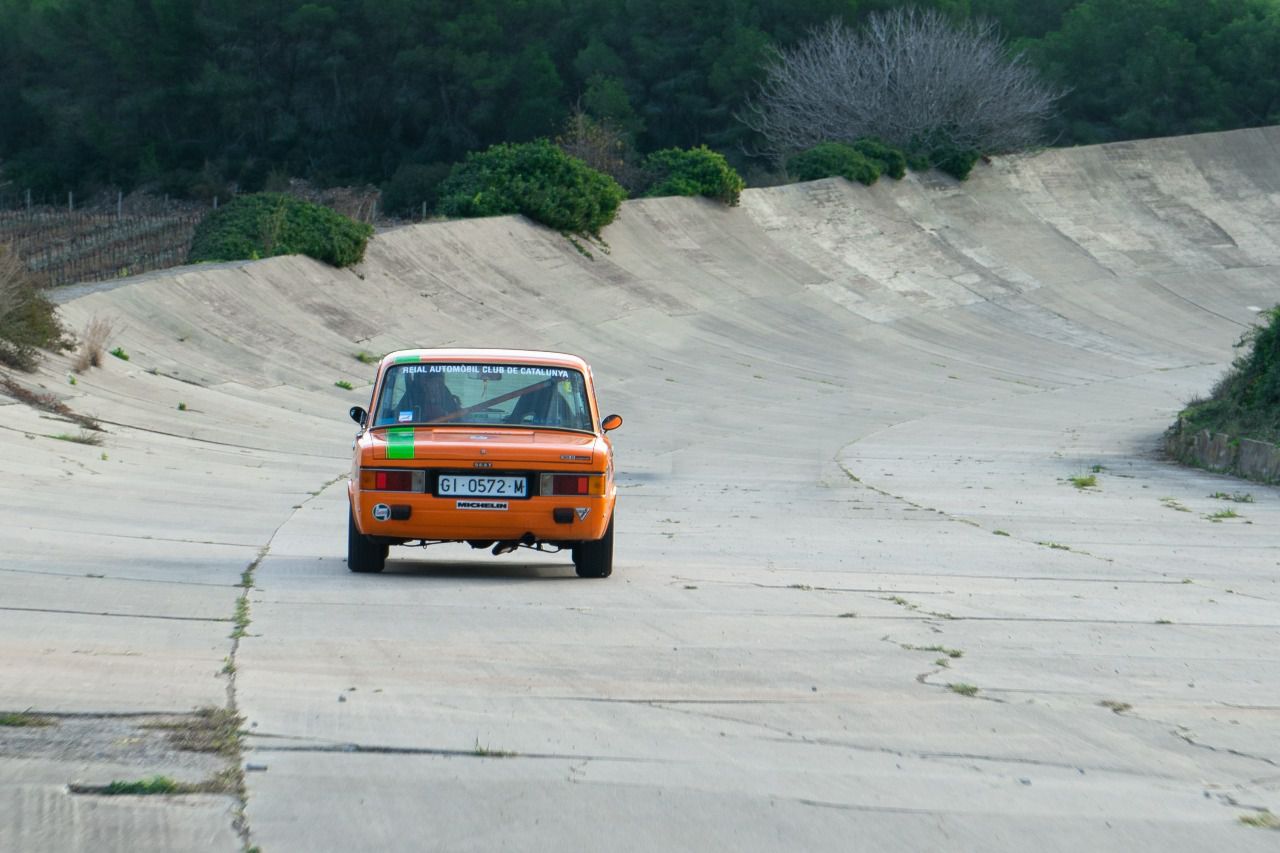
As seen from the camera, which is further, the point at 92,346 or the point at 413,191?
the point at 413,191

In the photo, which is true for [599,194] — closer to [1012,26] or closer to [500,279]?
[500,279]

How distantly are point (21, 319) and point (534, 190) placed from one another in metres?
20.8

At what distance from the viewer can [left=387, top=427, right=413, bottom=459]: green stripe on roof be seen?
10359 millimetres

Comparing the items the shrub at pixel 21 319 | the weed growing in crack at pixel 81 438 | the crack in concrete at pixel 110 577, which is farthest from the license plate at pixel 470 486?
the shrub at pixel 21 319

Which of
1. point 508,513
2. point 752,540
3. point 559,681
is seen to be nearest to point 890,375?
point 752,540

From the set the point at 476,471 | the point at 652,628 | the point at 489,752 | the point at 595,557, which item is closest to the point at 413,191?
the point at 595,557

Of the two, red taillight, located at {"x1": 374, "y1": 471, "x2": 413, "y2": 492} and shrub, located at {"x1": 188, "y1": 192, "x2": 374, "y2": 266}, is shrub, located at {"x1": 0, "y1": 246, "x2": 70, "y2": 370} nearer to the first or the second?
shrub, located at {"x1": 188, "y1": 192, "x2": 374, "y2": 266}

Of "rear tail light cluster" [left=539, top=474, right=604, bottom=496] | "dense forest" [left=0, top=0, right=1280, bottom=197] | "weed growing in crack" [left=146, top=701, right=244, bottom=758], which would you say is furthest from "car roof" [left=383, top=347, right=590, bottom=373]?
"dense forest" [left=0, top=0, right=1280, bottom=197]

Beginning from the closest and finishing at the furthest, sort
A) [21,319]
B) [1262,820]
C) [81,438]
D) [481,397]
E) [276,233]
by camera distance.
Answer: [1262,820]
[481,397]
[81,438]
[21,319]
[276,233]

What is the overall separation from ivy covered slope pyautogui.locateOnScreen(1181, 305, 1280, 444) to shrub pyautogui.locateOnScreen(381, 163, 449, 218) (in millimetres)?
50593

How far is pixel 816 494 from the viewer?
62.5 ft

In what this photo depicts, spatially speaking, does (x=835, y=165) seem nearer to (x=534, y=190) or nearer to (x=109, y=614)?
(x=534, y=190)

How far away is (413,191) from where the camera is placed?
72312 millimetres

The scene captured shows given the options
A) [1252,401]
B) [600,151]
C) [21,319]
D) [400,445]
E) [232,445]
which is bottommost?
[232,445]
